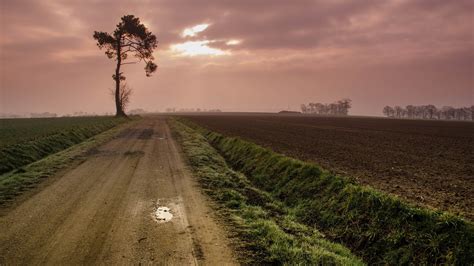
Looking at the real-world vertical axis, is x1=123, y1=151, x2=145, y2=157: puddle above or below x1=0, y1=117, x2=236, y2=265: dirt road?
above

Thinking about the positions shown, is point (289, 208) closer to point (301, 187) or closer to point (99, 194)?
point (301, 187)

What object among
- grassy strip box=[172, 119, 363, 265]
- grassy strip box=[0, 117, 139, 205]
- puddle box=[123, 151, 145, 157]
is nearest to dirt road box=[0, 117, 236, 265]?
grassy strip box=[172, 119, 363, 265]

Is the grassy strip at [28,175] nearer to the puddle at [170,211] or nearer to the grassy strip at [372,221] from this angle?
the puddle at [170,211]

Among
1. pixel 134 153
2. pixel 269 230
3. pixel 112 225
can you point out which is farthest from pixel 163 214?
pixel 134 153

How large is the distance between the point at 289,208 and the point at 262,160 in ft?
21.9

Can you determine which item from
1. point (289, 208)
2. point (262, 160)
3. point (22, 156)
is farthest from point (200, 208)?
point (22, 156)

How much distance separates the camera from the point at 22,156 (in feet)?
57.1

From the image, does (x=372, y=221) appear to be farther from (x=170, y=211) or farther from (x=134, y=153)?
(x=134, y=153)

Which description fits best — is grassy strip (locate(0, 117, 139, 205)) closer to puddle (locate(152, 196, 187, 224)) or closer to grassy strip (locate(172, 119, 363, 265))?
puddle (locate(152, 196, 187, 224))

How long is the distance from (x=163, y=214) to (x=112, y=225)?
4.51 ft

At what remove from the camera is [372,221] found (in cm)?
864

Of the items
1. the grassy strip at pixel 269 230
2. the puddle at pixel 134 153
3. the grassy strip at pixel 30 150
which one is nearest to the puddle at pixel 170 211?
the grassy strip at pixel 269 230

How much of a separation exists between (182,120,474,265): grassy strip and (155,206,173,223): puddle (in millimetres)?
4101

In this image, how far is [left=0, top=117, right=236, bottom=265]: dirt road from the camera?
6.05 m
